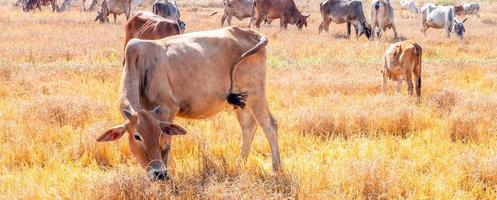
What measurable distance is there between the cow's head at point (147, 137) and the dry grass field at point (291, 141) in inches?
5.7

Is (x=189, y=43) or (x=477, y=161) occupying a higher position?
(x=189, y=43)

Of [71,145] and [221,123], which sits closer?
[71,145]

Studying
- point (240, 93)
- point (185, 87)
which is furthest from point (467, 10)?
point (185, 87)

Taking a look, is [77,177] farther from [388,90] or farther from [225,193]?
[388,90]

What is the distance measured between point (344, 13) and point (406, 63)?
15366 millimetres

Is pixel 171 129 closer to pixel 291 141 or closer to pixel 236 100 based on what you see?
pixel 236 100

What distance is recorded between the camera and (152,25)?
1059 cm

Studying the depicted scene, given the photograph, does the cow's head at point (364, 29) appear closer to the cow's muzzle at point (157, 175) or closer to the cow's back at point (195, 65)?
the cow's back at point (195, 65)

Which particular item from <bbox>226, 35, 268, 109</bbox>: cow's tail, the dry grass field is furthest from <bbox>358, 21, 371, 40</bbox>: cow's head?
<bbox>226, 35, 268, 109</bbox>: cow's tail

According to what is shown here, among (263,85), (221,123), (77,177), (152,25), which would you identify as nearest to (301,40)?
(152,25)

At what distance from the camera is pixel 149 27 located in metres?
10.6

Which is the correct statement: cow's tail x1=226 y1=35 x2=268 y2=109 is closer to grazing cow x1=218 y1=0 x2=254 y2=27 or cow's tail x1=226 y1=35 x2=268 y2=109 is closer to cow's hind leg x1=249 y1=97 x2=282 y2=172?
cow's hind leg x1=249 y1=97 x2=282 y2=172

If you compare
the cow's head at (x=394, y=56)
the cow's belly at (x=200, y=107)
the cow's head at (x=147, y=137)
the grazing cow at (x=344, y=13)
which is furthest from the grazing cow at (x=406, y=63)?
the grazing cow at (x=344, y=13)

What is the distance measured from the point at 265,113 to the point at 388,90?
480 cm
